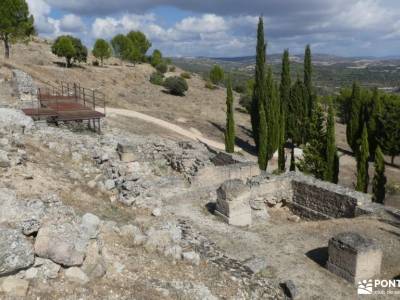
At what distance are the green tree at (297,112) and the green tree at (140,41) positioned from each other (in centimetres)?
3563

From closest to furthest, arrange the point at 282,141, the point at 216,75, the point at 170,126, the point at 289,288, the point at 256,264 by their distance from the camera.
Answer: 1. the point at 289,288
2. the point at 256,264
3. the point at 282,141
4. the point at 170,126
5. the point at 216,75

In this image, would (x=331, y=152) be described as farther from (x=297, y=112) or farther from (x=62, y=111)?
(x=62, y=111)

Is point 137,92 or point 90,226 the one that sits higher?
point 137,92

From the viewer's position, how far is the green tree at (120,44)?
191ft

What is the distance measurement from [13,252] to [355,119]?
33.4m

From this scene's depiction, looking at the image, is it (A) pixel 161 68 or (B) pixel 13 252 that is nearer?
(B) pixel 13 252

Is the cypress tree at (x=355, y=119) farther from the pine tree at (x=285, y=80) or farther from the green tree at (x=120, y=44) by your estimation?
the green tree at (x=120, y=44)

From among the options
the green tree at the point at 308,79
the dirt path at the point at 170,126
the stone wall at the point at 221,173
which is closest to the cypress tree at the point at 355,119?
the green tree at the point at 308,79

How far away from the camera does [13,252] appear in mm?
5707

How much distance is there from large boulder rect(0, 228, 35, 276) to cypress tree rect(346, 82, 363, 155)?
32192 mm

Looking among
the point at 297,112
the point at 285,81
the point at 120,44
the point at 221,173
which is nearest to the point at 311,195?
the point at 221,173

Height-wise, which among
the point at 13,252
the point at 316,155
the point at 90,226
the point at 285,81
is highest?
the point at 285,81

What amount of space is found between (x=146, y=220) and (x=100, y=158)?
440 centimetres

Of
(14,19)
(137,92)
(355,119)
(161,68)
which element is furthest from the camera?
(161,68)
